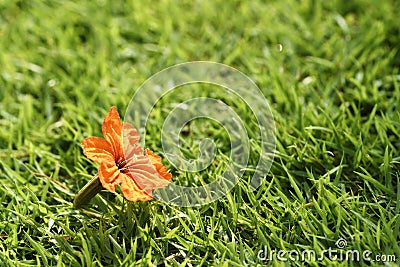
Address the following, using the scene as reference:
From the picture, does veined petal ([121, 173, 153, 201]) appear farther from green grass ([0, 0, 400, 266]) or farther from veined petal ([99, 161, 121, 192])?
green grass ([0, 0, 400, 266])

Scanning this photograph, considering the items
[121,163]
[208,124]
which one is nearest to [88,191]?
[121,163]

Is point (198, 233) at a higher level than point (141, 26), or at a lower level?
lower

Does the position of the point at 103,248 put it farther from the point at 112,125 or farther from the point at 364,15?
the point at 364,15

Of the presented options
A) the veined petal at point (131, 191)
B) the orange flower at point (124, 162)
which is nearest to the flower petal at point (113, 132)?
the orange flower at point (124, 162)

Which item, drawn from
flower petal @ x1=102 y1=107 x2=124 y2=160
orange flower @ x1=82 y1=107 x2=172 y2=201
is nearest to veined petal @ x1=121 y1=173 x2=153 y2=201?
orange flower @ x1=82 y1=107 x2=172 y2=201

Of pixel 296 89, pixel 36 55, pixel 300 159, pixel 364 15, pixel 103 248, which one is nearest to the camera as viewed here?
pixel 103 248

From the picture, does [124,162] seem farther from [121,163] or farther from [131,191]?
[131,191]

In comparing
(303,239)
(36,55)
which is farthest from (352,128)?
(36,55)
